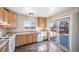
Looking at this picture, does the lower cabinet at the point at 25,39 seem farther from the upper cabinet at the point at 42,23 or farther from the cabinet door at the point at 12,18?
the upper cabinet at the point at 42,23

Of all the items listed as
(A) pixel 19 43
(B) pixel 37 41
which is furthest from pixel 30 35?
(A) pixel 19 43

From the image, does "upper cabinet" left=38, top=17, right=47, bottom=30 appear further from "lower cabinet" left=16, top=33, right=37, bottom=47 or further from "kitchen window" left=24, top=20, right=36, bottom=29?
"lower cabinet" left=16, top=33, right=37, bottom=47

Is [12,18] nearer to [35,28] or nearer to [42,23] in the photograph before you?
[35,28]

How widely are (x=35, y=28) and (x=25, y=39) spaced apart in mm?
1009

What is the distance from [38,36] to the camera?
4.30 metres

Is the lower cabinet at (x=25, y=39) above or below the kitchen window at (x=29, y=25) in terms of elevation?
below

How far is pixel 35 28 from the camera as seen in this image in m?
4.59

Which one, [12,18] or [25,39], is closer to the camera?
[12,18]

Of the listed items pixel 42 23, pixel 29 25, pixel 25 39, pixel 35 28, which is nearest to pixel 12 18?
pixel 25 39

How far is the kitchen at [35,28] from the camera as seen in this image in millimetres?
2620

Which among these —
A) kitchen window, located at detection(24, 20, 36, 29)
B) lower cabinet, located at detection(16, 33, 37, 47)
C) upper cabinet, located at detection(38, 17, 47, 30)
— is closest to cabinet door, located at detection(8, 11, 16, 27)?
lower cabinet, located at detection(16, 33, 37, 47)

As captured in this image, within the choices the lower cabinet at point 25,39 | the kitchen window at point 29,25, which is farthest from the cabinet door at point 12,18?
the kitchen window at point 29,25
